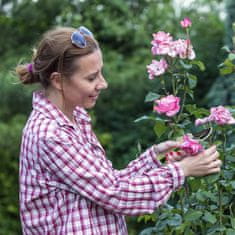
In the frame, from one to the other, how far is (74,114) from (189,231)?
1.77 feet

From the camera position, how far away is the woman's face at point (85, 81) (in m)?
2.15

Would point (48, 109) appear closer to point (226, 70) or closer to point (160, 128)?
point (160, 128)

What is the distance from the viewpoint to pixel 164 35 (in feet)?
7.26

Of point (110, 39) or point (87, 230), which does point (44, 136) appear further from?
point (110, 39)

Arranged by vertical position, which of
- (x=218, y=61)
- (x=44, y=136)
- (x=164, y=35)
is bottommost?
(x=218, y=61)

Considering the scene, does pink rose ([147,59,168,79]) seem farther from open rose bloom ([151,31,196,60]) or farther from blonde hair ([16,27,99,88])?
blonde hair ([16,27,99,88])

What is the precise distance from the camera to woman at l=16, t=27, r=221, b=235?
2025 millimetres

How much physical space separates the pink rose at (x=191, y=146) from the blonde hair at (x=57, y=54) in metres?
0.41

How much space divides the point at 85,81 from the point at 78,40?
13 cm

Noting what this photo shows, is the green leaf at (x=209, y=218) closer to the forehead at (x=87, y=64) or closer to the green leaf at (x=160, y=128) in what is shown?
the green leaf at (x=160, y=128)

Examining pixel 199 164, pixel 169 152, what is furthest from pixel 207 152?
pixel 169 152

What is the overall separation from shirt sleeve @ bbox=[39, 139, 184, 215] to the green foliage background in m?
2.76

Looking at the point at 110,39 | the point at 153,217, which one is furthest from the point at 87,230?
the point at 110,39

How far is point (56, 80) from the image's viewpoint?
2.18m
